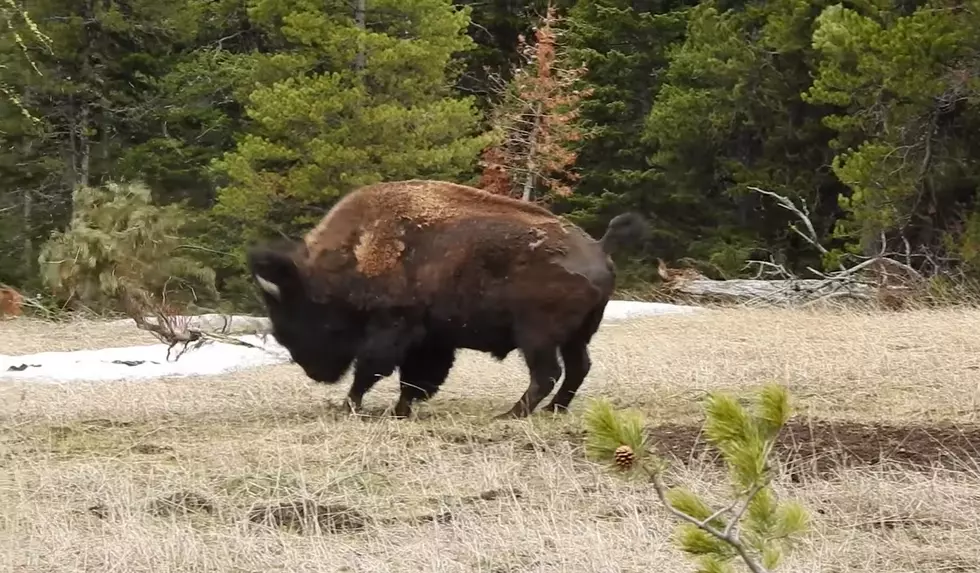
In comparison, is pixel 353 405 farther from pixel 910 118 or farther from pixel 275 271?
pixel 910 118

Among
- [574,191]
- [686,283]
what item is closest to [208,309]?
[686,283]

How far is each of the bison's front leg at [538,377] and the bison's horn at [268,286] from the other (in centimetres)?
179

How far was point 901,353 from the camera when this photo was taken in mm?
10594

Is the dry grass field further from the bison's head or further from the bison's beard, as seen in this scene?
the bison's head

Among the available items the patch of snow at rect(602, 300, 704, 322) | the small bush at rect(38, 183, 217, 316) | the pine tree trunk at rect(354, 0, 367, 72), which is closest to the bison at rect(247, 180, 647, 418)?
the patch of snow at rect(602, 300, 704, 322)

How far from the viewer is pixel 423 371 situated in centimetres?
843

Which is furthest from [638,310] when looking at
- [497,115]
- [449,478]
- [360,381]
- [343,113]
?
[449,478]

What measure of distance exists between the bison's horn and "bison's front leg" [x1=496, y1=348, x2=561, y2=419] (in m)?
1.79

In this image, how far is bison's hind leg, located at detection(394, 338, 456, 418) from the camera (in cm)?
832

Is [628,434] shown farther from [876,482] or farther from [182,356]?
[182,356]

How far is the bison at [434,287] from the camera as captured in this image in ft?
25.4

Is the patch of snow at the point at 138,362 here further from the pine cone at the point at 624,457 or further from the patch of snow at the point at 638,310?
the pine cone at the point at 624,457

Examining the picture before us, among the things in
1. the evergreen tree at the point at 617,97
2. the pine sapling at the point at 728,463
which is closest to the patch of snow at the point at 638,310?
the evergreen tree at the point at 617,97

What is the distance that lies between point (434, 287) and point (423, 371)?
76 cm
